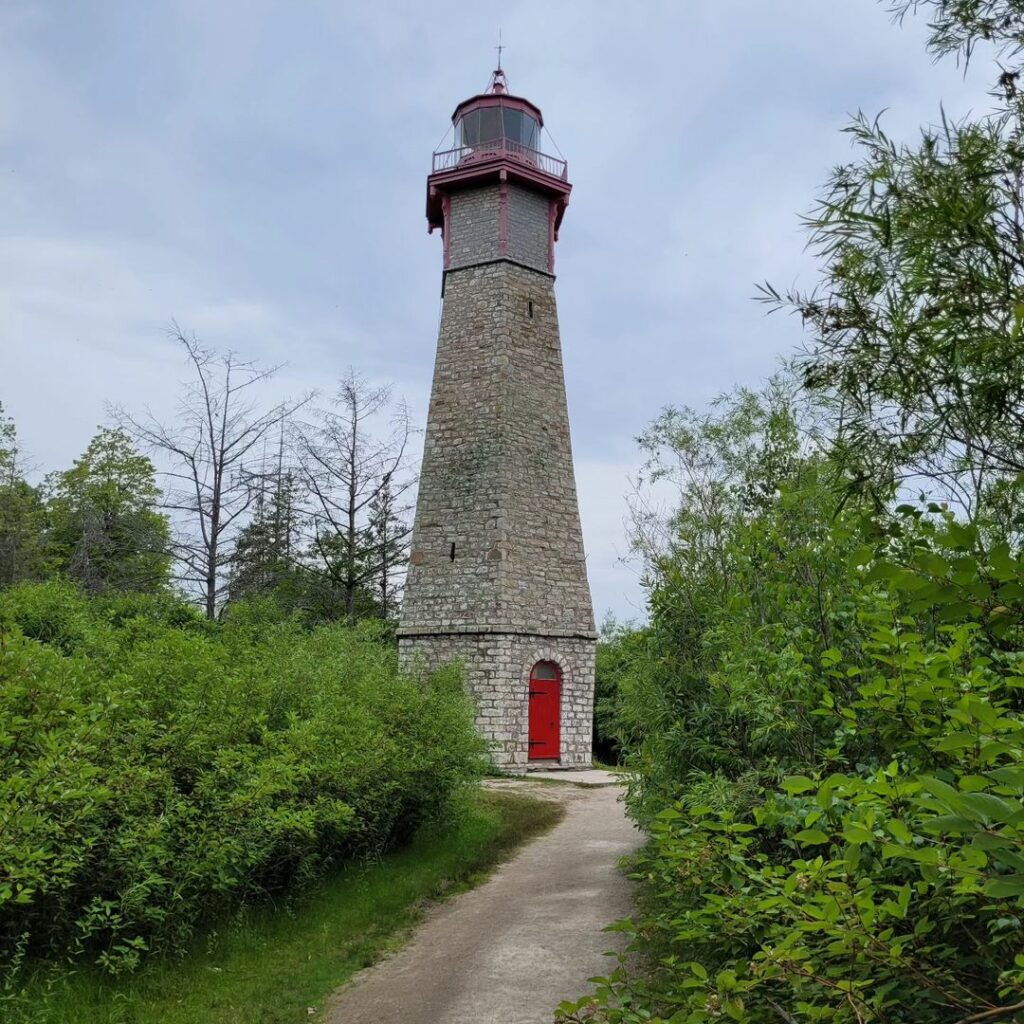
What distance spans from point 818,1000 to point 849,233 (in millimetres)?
2935

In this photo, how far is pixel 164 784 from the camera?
5.87 m

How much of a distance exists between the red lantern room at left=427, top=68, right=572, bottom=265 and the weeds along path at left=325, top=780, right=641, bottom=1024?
14713 millimetres

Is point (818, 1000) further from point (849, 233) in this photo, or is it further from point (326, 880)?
point (326, 880)

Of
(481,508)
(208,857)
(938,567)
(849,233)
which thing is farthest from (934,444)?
(481,508)

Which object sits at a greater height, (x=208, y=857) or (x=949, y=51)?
(x=949, y=51)

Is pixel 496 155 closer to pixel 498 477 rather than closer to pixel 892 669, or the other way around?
pixel 498 477

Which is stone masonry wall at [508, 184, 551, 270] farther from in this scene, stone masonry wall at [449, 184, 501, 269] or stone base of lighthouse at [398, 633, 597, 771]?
stone base of lighthouse at [398, 633, 597, 771]

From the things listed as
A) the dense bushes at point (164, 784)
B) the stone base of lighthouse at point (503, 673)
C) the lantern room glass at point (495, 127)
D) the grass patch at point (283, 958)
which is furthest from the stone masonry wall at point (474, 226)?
the grass patch at point (283, 958)

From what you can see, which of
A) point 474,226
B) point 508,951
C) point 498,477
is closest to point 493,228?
point 474,226

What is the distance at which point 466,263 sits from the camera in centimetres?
1895

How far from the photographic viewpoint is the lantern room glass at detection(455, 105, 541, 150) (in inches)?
799

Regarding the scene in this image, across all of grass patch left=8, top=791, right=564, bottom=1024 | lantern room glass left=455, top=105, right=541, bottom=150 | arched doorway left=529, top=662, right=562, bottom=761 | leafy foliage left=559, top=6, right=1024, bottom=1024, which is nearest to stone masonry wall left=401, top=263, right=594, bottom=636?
arched doorway left=529, top=662, right=562, bottom=761

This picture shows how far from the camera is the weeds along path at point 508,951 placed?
549 centimetres

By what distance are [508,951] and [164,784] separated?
2992mm
